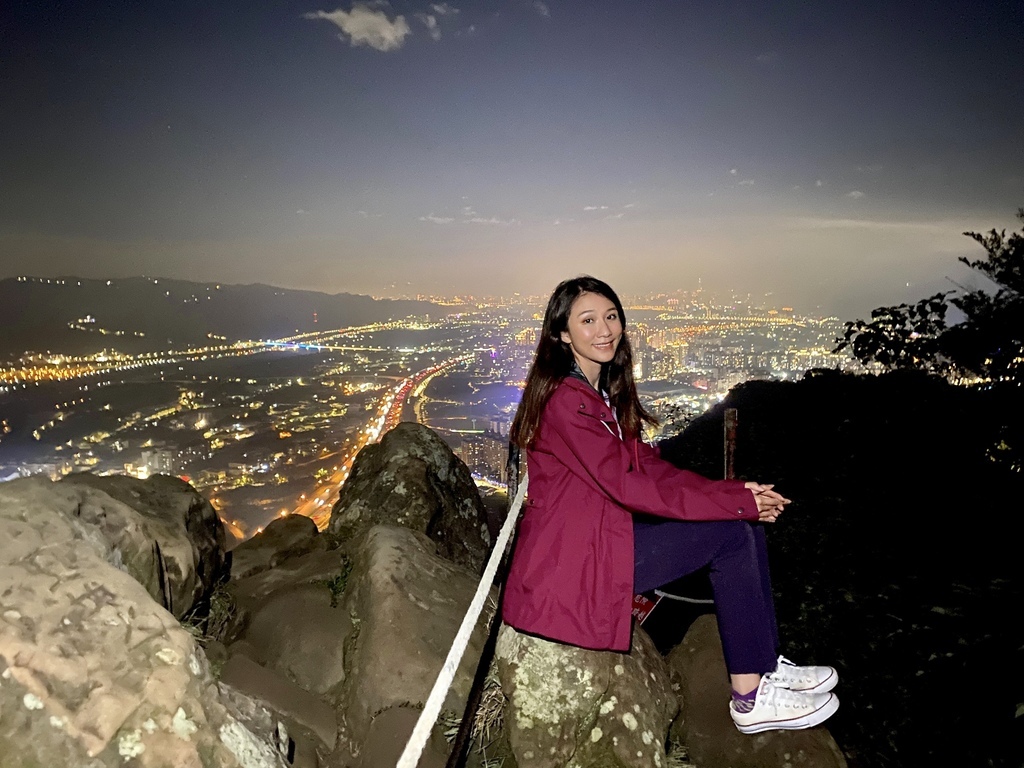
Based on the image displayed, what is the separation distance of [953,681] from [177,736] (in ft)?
17.6

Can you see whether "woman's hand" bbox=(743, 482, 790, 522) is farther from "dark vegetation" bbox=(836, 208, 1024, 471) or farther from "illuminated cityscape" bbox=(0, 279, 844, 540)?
"illuminated cityscape" bbox=(0, 279, 844, 540)

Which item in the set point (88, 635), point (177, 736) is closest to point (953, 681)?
point (177, 736)

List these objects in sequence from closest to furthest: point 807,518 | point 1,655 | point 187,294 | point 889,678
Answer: point 1,655, point 889,678, point 807,518, point 187,294

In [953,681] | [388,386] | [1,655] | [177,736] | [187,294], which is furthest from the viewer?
[187,294]

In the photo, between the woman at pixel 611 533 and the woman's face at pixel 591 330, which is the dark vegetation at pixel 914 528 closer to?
the woman at pixel 611 533

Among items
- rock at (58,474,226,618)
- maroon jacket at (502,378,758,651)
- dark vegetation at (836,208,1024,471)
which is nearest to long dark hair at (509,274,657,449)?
maroon jacket at (502,378,758,651)

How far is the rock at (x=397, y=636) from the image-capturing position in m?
3.27

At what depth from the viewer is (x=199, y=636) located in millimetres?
3840

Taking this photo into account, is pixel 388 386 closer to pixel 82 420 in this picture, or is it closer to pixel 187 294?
pixel 82 420

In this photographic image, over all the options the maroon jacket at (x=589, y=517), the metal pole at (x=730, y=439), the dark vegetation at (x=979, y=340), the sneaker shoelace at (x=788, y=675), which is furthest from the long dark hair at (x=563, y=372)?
the dark vegetation at (x=979, y=340)

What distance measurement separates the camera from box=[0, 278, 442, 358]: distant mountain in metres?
80.2

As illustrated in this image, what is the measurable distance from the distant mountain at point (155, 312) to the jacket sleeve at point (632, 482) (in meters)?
97.6

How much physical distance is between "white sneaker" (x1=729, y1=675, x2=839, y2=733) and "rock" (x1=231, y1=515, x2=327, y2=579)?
5.02m

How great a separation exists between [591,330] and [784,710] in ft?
8.85
